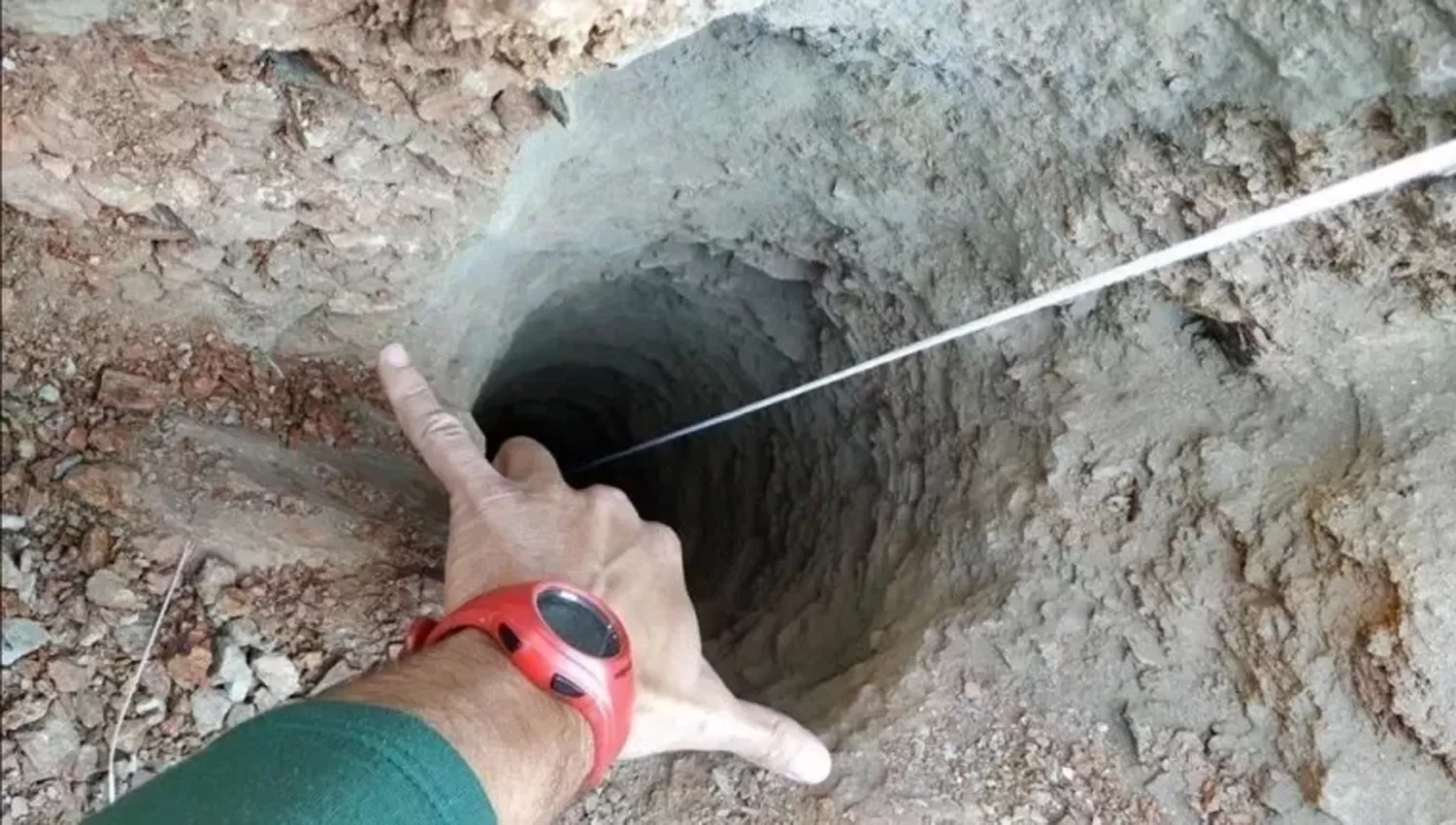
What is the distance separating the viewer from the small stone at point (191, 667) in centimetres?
143

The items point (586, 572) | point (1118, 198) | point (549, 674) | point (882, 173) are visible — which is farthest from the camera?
point (882, 173)

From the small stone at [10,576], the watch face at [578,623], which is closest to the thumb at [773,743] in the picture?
the watch face at [578,623]

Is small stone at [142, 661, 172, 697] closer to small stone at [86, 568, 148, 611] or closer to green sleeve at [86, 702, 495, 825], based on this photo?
small stone at [86, 568, 148, 611]

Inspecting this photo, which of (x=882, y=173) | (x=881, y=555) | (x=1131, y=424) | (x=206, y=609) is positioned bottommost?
(x=881, y=555)

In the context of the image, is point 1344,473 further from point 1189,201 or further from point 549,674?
point 549,674

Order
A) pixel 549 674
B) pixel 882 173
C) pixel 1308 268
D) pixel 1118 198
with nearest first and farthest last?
pixel 549 674 < pixel 1308 268 < pixel 1118 198 < pixel 882 173

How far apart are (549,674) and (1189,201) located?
950 millimetres

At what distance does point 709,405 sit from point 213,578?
162 centimetres

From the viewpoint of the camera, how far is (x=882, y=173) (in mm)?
1797

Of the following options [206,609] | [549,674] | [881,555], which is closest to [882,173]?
[881,555]

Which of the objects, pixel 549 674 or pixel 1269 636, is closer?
pixel 549 674

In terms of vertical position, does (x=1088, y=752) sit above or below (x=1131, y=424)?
below

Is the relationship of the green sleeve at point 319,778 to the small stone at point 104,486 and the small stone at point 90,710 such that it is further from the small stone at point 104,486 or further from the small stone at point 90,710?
the small stone at point 104,486

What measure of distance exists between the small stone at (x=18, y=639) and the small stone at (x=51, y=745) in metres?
0.08
